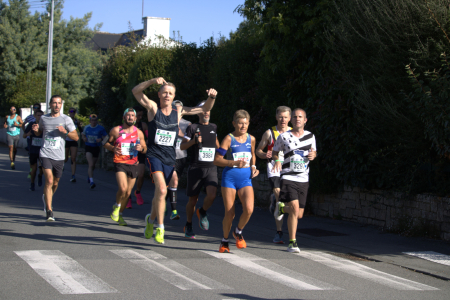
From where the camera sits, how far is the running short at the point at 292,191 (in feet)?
24.2

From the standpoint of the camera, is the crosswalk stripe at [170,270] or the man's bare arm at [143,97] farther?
the man's bare arm at [143,97]

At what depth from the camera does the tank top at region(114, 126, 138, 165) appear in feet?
30.0

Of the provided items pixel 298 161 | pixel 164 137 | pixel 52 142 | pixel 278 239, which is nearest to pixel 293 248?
pixel 278 239

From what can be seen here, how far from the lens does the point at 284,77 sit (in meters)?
12.2

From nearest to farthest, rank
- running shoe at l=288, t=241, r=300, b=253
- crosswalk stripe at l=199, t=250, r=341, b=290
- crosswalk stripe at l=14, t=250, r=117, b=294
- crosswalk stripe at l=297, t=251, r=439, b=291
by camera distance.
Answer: crosswalk stripe at l=14, t=250, r=117, b=294, crosswalk stripe at l=199, t=250, r=341, b=290, crosswalk stripe at l=297, t=251, r=439, b=291, running shoe at l=288, t=241, r=300, b=253

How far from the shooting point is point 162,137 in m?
7.39

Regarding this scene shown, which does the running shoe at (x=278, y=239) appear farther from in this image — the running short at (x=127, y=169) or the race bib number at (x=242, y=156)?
the running short at (x=127, y=169)

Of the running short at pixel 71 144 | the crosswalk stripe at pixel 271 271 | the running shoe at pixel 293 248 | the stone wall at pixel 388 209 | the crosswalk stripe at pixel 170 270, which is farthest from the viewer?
the running short at pixel 71 144

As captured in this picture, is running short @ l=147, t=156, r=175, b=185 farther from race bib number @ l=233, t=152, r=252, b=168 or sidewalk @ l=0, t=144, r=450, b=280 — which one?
sidewalk @ l=0, t=144, r=450, b=280

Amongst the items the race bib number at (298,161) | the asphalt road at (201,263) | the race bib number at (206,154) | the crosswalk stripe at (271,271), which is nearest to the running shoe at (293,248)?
the asphalt road at (201,263)

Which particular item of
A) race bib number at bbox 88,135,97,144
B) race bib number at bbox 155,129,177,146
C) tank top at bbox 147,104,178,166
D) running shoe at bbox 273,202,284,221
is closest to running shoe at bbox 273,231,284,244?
running shoe at bbox 273,202,284,221

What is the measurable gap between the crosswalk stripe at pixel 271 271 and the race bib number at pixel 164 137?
1550 mm

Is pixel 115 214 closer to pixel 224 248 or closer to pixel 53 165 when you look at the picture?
pixel 53 165

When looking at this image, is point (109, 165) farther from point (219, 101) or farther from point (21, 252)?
point (21, 252)
